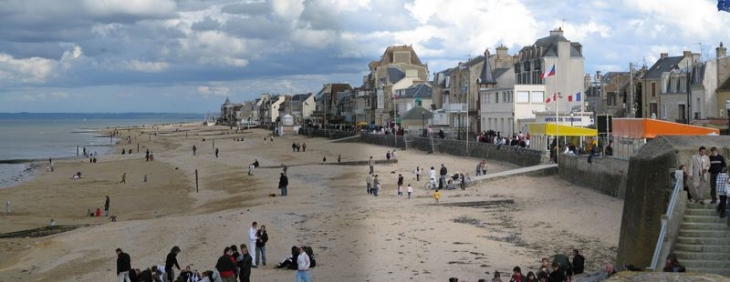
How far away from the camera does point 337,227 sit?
2233 centimetres

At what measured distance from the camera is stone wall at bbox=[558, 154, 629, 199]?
82.8 ft

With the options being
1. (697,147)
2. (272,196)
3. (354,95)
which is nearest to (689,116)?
(272,196)

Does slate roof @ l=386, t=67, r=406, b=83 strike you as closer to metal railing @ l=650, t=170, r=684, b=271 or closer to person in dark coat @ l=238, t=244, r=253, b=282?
person in dark coat @ l=238, t=244, r=253, b=282

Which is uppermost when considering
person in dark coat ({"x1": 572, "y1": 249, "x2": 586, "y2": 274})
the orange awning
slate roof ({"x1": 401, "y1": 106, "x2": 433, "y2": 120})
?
slate roof ({"x1": 401, "y1": 106, "x2": 433, "y2": 120})

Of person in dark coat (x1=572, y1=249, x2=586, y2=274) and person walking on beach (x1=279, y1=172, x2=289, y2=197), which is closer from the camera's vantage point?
person in dark coat (x1=572, y1=249, x2=586, y2=274)

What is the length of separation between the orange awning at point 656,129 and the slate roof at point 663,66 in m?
23.9

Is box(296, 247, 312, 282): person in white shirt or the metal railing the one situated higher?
the metal railing

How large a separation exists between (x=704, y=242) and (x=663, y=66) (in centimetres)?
4207

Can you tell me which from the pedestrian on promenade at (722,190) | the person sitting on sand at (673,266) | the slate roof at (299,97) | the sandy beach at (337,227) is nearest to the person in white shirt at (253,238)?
the sandy beach at (337,227)

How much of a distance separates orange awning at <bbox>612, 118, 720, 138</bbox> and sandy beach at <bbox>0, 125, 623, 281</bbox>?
247 cm

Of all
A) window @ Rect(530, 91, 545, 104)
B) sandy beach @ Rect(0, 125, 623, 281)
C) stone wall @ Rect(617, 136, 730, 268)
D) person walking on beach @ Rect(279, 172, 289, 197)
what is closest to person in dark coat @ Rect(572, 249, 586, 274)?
sandy beach @ Rect(0, 125, 623, 281)

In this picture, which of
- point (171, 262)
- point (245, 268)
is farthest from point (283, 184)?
point (245, 268)

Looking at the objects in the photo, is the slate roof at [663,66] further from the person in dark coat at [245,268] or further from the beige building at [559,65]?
the person in dark coat at [245,268]

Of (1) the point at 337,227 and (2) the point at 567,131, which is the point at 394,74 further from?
(1) the point at 337,227
